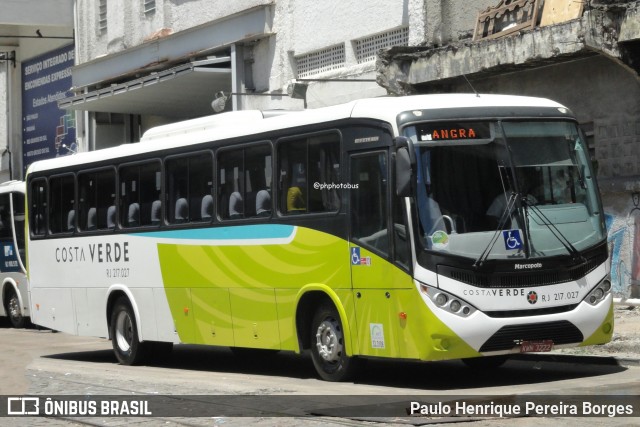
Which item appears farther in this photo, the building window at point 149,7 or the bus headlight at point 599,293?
the building window at point 149,7

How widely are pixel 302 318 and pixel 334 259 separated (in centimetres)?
100

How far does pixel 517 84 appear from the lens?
72.2ft

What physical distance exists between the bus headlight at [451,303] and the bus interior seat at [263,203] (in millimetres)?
2984

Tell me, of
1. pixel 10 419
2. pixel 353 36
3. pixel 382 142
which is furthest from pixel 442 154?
pixel 353 36

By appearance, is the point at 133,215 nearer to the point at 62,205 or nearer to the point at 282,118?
the point at 62,205

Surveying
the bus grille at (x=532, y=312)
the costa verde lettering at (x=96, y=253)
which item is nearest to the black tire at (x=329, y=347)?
the bus grille at (x=532, y=312)

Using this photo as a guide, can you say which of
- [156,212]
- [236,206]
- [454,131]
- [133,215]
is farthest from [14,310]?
[454,131]

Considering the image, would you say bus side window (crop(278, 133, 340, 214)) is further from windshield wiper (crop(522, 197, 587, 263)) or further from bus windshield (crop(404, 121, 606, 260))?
windshield wiper (crop(522, 197, 587, 263))

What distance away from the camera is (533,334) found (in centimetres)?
1248

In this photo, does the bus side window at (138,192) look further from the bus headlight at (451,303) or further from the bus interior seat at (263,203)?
the bus headlight at (451,303)

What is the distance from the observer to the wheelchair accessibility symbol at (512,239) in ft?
40.9

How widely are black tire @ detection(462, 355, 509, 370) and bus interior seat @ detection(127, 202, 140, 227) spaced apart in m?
5.21

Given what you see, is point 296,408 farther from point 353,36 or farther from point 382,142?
point 353,36

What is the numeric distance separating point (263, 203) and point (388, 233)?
93.4 inches
